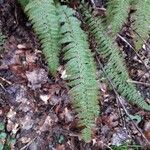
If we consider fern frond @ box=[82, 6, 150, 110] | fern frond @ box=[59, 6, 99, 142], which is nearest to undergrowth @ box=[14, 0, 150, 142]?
fern frond @ box=[59, 6, 99, 142]

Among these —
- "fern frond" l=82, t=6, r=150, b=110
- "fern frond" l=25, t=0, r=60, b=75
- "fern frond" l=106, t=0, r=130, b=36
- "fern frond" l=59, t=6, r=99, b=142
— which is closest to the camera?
"fern frond" l=59, t=6, r=99, b=142

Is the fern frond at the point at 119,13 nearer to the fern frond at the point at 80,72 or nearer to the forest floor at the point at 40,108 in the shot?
the fern frond at the point at 80,72

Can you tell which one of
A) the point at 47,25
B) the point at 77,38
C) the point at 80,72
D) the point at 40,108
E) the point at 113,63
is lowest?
the point at 40,108

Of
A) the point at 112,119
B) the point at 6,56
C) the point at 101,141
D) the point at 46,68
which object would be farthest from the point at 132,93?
the point at 6,56

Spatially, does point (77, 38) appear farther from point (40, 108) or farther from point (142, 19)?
point (40, 108)

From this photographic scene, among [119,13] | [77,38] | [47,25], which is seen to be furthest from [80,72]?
[119,13]

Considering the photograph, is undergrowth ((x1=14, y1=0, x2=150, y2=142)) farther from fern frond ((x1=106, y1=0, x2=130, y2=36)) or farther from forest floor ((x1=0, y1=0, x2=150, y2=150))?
forest floor ((x1=0, y1=0, x2=150, y2=150))
